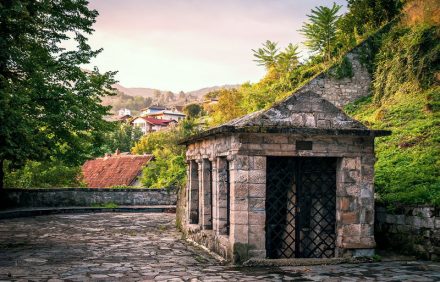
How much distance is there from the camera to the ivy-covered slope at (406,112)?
414 inches

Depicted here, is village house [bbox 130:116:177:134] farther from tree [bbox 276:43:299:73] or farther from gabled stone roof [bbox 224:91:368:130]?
gabled stone roof [bbox 224:91:368:130]

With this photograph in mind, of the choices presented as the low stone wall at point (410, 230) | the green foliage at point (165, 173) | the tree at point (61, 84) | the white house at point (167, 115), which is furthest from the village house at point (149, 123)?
the low stone wall at point (410, 230)

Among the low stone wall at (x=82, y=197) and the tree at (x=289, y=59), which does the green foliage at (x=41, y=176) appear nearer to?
the low stone wall at (x=82, y=197)

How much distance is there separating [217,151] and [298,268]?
299cm

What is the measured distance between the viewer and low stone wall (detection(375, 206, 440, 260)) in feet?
27.2

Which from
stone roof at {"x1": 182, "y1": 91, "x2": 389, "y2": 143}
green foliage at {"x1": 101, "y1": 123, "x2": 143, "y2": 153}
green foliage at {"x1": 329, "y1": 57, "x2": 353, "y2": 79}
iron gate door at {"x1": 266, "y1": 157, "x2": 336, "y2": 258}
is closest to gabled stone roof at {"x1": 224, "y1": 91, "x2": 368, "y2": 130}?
stone roof at {"x1": 182, "y1": 91, "x2": 389, "y2": 143}

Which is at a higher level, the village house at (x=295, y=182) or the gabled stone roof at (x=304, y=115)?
the gabled stone roof at (x=304, y=115)

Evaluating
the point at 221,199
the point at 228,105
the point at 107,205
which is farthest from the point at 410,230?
the point at 228,105

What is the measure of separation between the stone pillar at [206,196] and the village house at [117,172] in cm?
2569

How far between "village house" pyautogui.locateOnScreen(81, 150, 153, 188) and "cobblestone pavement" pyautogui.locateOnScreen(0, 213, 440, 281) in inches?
941

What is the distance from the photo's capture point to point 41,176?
28.0 metres

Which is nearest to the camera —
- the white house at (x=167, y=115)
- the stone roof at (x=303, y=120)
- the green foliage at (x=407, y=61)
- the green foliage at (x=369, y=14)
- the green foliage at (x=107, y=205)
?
the stone roof at (x=303, y=120)

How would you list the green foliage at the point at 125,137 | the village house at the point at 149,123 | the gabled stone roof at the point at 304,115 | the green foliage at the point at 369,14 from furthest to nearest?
the village house at the point at 149,123 < the green foliage at the point at 125,137 < the green foliage at the point at 369,14 < the gabled stone roof at the point at 304,115

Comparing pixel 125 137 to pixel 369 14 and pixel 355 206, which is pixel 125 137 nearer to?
pixel 369 14
